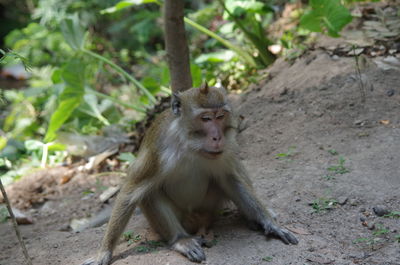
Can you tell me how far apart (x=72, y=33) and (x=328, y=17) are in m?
4.00

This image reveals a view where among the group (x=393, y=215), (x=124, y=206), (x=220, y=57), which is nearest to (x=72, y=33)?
(x=220, y=57)

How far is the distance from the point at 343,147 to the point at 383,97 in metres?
1.11

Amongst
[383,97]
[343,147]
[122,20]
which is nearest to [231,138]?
[343,147]

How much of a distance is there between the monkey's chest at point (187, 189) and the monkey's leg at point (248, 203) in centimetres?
23

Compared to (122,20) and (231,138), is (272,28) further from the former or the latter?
(231,138)

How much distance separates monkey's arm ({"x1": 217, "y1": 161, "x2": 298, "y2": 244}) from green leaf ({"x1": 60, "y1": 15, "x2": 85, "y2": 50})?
4.43 metres

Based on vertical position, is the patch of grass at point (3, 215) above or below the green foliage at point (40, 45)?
below

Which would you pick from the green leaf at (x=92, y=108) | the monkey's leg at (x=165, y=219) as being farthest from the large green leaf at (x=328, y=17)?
the monkey's leg at (x=165, y=219)

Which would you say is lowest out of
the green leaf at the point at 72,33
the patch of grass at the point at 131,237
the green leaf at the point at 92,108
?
the patch of grass at the point at 131,237

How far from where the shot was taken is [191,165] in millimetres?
4293

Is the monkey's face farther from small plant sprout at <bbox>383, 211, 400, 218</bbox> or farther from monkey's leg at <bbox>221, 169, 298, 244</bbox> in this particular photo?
small plant sprout at <bbox>383, 211, 400, 218</bbox>

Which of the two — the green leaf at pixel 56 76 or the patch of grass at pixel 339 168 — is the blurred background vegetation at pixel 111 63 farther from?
the patch of grass at pixel 339 168

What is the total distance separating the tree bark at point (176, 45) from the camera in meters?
6.19

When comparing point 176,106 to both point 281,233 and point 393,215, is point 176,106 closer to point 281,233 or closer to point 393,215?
point 281,233
